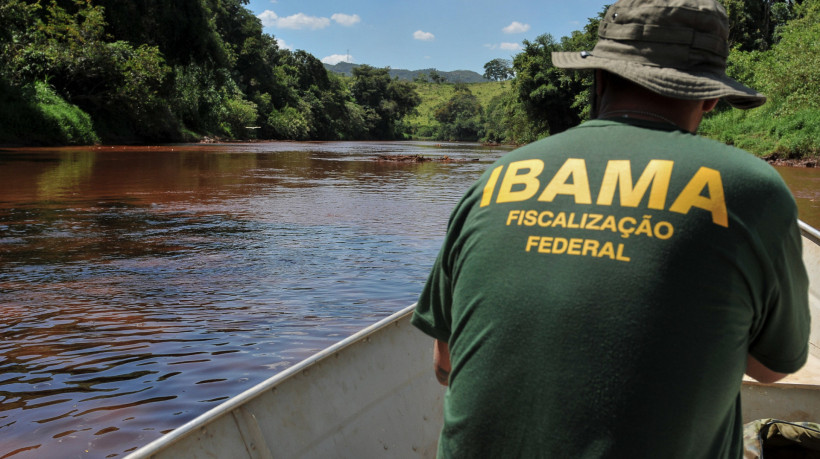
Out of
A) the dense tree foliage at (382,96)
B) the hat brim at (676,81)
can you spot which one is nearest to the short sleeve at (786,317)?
the hat brim at (676,81)

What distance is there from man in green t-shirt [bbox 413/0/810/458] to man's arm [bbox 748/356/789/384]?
0.03 meters

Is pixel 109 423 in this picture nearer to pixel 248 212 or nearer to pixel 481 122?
pixel 248 212

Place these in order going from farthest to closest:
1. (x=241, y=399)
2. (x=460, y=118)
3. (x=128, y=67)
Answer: (x=460, y=118)
(x=128, y=67)
(x=241, y=399)

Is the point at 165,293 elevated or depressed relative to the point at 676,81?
depressed

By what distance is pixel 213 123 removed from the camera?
45.0 m

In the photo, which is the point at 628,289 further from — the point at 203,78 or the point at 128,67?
the point at 203,78

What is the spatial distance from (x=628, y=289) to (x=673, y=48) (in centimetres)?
52

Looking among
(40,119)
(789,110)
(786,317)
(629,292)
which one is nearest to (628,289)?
(629,292)

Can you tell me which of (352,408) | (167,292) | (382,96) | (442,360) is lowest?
(167,292)

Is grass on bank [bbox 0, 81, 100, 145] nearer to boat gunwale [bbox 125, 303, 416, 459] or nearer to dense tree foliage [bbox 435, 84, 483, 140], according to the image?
boat gunwale [bbox 125, 303, 416, 459]

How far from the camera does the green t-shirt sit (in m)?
1.13

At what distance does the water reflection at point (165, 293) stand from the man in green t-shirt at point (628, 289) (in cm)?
258

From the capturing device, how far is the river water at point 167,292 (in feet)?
11.7

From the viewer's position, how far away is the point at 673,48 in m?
1.32
